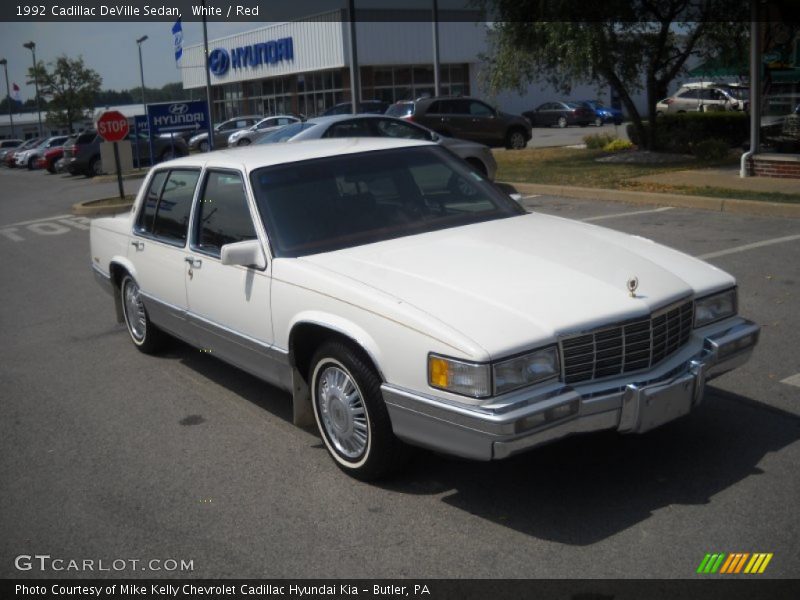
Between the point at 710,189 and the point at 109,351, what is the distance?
32.5 feet

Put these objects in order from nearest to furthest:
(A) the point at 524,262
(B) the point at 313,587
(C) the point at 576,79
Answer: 1. (B) the point at 313,587
2. (A) the point at 524,262
3. (C) the point at 576,79

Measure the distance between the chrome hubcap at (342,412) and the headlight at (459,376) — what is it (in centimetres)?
59

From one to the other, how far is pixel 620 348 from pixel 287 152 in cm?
267

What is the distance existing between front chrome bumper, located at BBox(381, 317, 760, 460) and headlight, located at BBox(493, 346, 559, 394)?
0.05m

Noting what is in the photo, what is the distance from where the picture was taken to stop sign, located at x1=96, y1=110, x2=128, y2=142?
19328 millimetres

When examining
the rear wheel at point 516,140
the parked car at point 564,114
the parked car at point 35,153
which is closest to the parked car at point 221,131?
the parked car at point 35,153

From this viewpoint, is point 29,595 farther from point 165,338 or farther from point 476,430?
point 165,338

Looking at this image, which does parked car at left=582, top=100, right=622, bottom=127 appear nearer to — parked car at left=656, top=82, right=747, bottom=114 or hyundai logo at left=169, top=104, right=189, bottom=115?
parked car at left=656, top=82, right=747, bottom=114

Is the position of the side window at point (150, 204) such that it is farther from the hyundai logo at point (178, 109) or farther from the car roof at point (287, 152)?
the hyundai logo at point (178, 109)

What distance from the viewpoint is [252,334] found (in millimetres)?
5195

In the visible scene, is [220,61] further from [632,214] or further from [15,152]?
[632,214]

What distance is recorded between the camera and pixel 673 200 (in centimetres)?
1334

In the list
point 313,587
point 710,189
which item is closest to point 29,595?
point 313,587

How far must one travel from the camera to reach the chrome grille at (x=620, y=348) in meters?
4.02
